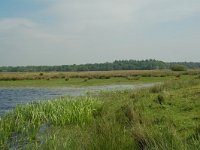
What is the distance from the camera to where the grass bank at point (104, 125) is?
10.0 m

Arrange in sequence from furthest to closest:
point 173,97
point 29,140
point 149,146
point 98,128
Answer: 1. point 173,97
2. point 29,140
3. point 98,128
4. point 149,146

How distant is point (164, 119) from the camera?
53.4ft

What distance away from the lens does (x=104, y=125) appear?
11359 millimetres

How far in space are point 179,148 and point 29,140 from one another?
25.8 ft

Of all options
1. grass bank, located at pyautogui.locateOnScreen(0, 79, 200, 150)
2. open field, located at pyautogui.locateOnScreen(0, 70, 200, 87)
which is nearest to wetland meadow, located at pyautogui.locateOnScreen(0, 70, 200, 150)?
grass bank, located at pyautogui.locateOnScreen(0, 79, 200, 150)

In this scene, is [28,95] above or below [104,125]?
below

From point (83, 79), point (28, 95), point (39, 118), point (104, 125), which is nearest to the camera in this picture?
point (104, 125)

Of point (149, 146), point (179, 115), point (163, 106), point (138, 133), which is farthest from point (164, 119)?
point (149, 146)

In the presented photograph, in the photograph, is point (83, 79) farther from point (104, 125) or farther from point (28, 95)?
point (104, 125)

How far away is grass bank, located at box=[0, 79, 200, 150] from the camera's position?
10.0 metres

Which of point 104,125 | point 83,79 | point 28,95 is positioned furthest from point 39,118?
point 83,79

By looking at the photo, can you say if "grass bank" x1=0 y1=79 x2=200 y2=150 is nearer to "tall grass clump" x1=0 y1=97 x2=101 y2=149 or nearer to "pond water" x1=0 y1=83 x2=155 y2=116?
"tall grass clump" x1=0 y1=97 x2=101 y2=149

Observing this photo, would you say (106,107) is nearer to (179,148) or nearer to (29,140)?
(29,140)

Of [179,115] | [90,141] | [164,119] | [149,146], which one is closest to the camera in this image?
[149,146]
